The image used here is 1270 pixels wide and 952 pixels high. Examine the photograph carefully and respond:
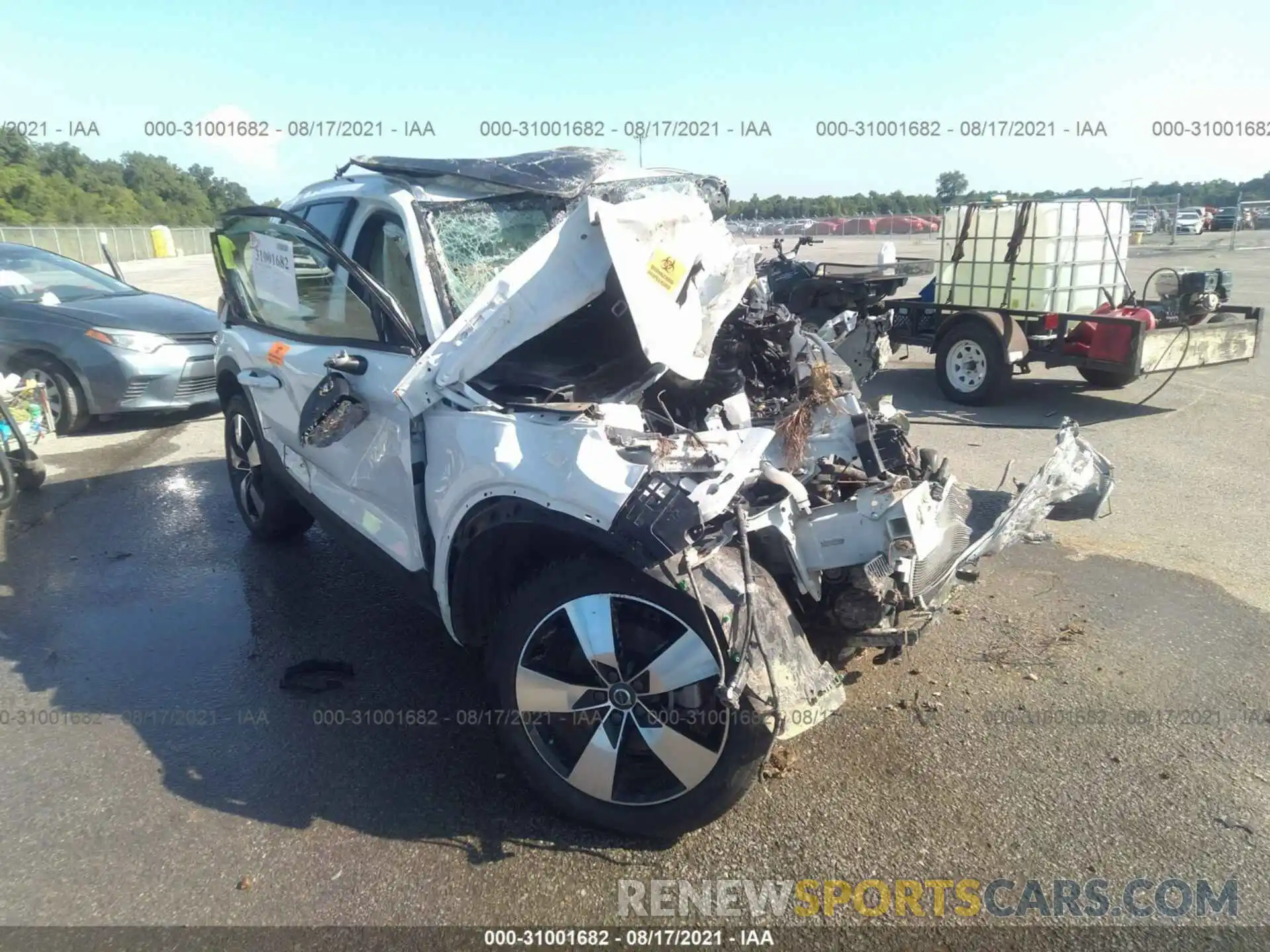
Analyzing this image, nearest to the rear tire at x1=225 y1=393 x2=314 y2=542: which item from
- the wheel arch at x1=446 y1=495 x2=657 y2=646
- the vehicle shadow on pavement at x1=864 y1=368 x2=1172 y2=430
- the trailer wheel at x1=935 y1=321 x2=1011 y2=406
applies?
the wheel arch at x1=446 y1=495 x2=657 y2=646

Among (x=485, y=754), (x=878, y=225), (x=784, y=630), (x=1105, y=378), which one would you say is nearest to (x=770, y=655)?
(x=784, y=630)

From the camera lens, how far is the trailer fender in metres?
8.52

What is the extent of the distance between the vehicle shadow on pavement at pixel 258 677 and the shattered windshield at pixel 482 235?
174 centimetres

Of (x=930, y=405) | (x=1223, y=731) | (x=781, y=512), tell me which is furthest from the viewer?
(x=930, y=405)

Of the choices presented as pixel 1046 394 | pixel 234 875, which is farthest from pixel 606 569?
pixel 1046 394

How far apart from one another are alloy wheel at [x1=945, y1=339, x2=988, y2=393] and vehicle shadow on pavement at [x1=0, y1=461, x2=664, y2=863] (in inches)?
258

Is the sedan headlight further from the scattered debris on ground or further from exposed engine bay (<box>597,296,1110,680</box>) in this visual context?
the scattered debris on ground

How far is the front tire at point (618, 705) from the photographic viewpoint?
2.61 meters

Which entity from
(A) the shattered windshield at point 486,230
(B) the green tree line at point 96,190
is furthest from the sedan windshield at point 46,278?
(B) the green tree line at point 96,190

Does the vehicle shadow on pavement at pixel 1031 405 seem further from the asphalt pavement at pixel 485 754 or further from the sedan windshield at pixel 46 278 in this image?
the sedan windshield at pixel 46 278

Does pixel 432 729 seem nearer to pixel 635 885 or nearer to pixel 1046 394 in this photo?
pixel 635 885

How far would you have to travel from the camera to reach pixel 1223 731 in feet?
10.8

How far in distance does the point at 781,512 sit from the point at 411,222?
1.95 metres

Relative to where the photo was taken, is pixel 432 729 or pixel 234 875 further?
pixel 432 729
